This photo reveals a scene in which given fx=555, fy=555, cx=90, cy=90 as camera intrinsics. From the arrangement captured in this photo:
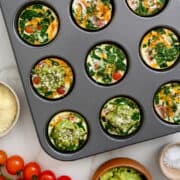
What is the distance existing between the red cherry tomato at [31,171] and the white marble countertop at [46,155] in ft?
0.15

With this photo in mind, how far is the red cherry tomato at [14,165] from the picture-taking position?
2000 mm

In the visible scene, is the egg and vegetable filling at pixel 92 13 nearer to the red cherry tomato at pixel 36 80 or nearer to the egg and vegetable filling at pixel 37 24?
the egg and vegetable filling at pixel 37 24

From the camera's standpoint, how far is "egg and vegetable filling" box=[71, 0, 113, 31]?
1.87 metres

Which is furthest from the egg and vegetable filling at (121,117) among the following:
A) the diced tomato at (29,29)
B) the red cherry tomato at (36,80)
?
the diced tomato at (29,29)

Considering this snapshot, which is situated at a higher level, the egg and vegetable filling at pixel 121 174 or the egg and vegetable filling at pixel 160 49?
the egg and vegetable filling at pixel 160 49

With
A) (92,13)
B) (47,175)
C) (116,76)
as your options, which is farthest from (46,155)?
(92,13)

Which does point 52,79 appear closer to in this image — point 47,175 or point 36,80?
point 36,80

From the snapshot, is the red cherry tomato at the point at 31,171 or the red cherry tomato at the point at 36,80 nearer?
the red cherry tomato at the point at 36,80

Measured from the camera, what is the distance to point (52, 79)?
6.24 feet

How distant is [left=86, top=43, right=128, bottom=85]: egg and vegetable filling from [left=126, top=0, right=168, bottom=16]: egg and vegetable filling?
14 cm

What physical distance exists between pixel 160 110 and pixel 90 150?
28 cm

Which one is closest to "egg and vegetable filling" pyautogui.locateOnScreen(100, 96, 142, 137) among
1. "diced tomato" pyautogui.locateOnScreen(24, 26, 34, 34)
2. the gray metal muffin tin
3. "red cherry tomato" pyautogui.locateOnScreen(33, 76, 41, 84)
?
the gray metal muffin tin

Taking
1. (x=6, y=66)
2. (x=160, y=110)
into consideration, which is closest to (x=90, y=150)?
(x=160, y=110)

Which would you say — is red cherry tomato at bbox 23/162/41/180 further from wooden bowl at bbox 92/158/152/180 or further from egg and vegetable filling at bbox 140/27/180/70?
egg and vegetable filling at bbox 140/27/180/70
